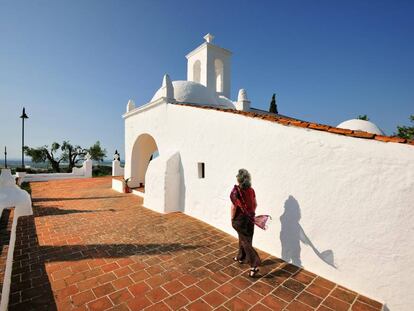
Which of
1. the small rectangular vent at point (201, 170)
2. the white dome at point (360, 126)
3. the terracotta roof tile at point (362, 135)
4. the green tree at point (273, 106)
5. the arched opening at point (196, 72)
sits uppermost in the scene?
the arched opening at point (196, 72)

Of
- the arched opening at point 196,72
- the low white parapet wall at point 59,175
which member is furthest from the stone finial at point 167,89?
the low white parapet wall at point 59,175

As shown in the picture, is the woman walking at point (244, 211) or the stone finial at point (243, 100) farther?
the stone finial at point (243, 100)

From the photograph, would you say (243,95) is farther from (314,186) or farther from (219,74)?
(314,186)

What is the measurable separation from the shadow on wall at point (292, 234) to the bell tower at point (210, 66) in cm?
1242

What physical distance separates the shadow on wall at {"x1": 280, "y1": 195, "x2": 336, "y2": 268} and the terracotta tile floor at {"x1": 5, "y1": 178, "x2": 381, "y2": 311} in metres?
0.21

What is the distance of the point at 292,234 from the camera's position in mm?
4254

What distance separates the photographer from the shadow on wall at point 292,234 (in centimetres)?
413

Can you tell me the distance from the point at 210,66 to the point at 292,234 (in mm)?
13760

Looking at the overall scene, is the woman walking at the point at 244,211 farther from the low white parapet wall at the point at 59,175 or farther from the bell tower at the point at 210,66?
the low white parapet wall at the point at 59,175

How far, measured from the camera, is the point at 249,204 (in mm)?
3953

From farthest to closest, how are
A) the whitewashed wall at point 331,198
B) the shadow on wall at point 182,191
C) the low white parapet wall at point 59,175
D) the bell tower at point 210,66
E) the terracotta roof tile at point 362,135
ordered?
the low white parapet wall at point 59,175 → the bell tower at point 210,66 → the shadow on wall at point 182,191 → the terracotta roof tile at point 362,135 → the whitewashed wall at point 331,198

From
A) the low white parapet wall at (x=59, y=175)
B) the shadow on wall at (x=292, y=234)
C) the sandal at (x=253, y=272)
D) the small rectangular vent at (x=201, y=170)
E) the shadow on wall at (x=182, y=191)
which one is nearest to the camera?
the sandal at (x=253, y=272)

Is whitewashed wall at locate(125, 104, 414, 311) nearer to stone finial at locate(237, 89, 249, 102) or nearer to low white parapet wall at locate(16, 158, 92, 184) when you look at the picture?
stone finial at locate(237, 89, 249, 102)

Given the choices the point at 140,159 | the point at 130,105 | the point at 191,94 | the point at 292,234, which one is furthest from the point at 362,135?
the point at 130,105
